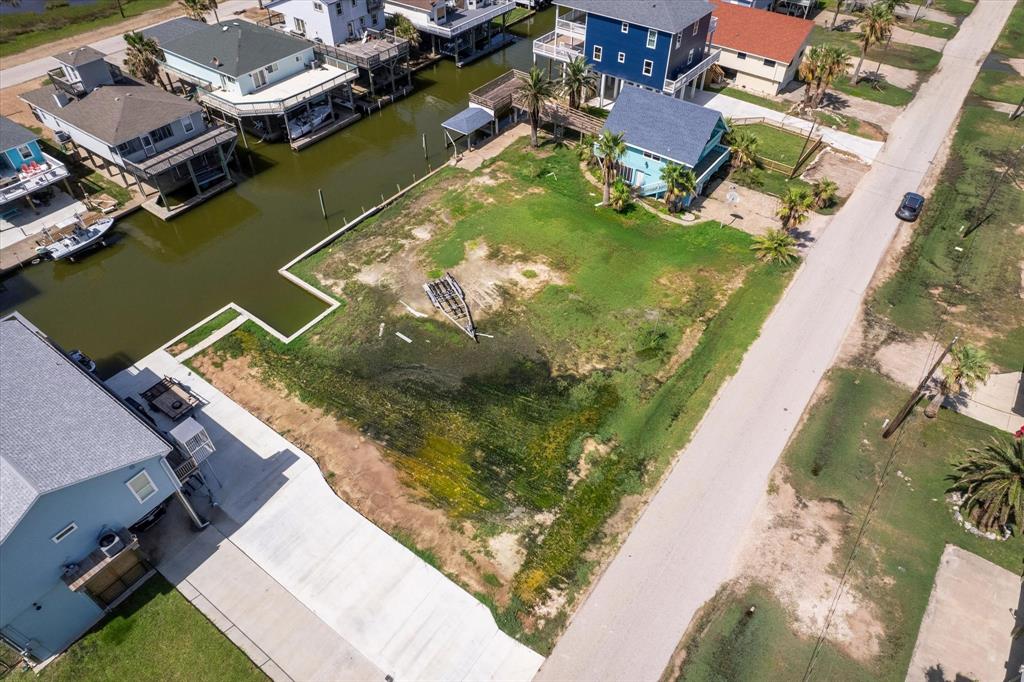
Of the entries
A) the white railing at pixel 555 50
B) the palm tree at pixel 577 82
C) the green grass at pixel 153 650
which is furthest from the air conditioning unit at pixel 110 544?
the white railing at pixel 555 50

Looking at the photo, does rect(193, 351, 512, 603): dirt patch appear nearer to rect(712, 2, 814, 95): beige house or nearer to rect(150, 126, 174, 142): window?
rect(150, 126, 174, 142): window

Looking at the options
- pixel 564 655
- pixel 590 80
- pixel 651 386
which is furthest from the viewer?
pixel 590 80

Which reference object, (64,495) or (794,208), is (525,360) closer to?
(794,208)

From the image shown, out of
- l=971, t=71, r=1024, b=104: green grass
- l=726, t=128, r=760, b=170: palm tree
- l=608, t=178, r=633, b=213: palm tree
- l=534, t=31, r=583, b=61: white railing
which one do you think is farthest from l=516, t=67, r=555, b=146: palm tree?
l=971, t=71, r=1024, b=104: green grass

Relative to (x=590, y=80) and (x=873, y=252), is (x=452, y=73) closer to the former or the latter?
(x=590, y=80)

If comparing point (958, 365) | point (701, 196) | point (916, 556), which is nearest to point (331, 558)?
point (916, 556)

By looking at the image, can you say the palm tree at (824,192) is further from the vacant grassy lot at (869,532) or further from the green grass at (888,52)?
the green grass at (888,52)

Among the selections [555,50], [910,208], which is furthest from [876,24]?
[555,50]
